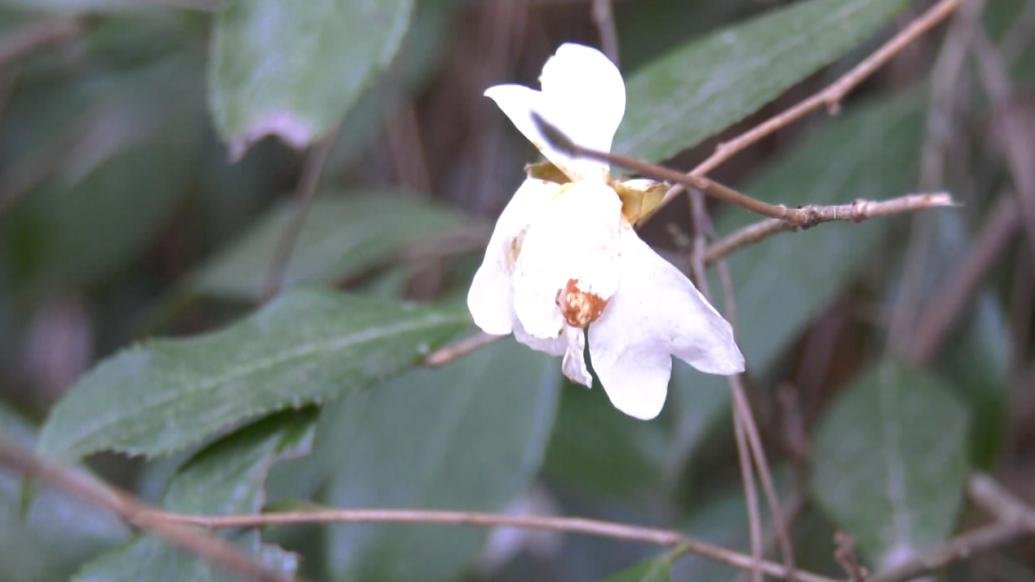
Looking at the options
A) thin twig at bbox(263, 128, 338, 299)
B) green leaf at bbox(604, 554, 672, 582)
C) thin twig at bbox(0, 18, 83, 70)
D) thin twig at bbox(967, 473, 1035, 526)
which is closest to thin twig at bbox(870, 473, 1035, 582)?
thin twig at bbox(967, 473, 1035, 526)

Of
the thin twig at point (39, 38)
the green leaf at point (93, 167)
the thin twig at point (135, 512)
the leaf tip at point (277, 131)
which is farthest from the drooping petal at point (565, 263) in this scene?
the green leaf at point (93, 167)

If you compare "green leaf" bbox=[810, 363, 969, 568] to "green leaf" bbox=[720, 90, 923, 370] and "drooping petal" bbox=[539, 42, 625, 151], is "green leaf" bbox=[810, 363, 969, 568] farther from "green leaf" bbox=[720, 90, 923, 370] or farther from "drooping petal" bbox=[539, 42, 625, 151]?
"drooping petal" bbox=[539, 42, 625, 151]

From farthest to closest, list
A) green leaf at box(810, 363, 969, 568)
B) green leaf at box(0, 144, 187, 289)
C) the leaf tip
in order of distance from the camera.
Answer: green leaf at box(0, 144, 187, 289) → green leaf at box(810, 363, 969, 568) → the leaf tip

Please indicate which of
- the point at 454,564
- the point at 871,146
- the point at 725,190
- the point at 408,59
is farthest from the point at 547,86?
the point at 408,59

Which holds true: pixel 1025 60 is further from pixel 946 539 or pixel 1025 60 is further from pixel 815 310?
pixel 946 539

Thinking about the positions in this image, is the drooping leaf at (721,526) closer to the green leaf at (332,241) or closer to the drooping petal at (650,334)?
the green leaf at (332,241)

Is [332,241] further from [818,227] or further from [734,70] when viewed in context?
[734,70]
